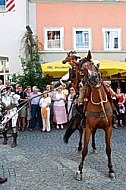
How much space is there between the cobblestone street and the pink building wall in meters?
8.62

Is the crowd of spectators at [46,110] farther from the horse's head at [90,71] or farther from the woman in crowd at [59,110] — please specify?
the horse's head at [90,71]

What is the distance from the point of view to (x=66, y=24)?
665 inches

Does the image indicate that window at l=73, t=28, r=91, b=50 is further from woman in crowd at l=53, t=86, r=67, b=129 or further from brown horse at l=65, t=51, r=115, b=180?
brown horse at l=65, t=51, r=115, b=180

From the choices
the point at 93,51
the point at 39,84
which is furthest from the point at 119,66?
the point at 93,51

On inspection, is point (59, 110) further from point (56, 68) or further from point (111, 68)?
point (111, 68)

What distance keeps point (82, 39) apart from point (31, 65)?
3554 millimetres

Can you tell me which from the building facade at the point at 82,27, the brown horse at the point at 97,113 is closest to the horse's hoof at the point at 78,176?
the brown horse at the point at 97,113

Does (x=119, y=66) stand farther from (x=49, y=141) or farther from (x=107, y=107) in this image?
(x=107, y=107)

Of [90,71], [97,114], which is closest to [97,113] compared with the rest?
[97,114]

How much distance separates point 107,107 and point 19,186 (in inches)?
79.2

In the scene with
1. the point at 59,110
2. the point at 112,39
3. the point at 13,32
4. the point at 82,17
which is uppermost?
the point at 82,17

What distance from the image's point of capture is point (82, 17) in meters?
16.9

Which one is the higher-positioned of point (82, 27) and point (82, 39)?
point (82, 27)

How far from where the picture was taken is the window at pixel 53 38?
16.8m
